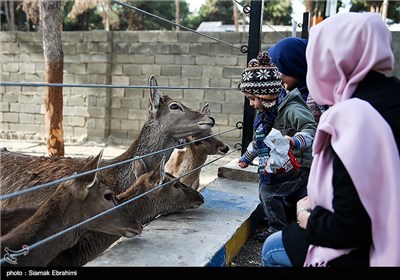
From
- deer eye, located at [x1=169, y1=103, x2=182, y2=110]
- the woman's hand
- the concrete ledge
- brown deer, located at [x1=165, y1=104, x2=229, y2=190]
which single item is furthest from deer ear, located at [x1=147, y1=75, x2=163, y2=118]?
the woman's hand

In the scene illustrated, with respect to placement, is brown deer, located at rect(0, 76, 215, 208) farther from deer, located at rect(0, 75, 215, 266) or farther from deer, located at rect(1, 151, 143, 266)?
deer, located at rect(1, 151, 143, 266)

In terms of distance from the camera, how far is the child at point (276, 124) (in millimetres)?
2932

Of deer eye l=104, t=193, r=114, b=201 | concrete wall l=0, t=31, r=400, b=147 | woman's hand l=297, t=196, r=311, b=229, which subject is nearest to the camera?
woman's hand l=297, t=196, r=311, b=229

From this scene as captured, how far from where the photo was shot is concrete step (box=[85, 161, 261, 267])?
221 centimetres

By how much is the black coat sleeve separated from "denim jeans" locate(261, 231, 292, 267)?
0.36 meters

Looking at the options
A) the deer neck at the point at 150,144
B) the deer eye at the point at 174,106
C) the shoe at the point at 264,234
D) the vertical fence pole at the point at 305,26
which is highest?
the vertical fence pole at the point at 305,26

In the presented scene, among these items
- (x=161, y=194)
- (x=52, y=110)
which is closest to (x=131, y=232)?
(x=161, y=194)

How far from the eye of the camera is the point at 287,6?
2578 cm

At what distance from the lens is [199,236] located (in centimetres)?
266

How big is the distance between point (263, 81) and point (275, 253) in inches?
52.6

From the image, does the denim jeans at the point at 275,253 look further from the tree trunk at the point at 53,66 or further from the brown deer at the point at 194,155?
the tree trunk at the point at 53,66

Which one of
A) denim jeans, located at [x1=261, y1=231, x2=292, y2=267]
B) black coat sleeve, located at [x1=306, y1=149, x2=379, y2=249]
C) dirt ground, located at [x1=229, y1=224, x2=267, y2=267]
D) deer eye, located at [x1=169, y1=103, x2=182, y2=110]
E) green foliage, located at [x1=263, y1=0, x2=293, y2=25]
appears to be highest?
green foliage, located at [x1=263, y1=0, x2=293, y2=25]

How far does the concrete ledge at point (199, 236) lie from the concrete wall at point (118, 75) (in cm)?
635

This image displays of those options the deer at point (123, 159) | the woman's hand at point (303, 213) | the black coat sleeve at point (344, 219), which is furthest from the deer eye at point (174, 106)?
the black coat sleeve at point (344, 219)
